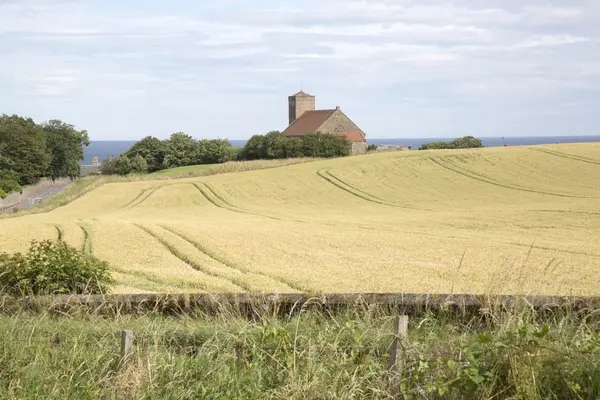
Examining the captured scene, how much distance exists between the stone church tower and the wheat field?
102 metres

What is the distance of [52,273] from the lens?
37.1ft

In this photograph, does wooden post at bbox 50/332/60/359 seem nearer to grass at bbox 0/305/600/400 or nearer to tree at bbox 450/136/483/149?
grass at bbox 0/305/600/400

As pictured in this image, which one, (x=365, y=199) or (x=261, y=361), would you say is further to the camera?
(x=365, y=199)

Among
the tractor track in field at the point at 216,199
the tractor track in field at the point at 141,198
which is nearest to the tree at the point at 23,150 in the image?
the tractor track in field at the point at 141,198

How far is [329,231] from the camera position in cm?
3041

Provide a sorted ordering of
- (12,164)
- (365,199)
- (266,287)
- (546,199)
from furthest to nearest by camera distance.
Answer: (12,164)
(365,199)
(546,199)
(266,287)

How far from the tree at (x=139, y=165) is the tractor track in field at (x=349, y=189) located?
7201 centimetres

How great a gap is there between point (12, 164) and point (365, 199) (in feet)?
207

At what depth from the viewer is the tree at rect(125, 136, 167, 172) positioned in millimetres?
137125

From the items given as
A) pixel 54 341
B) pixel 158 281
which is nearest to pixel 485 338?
pixel 54 341

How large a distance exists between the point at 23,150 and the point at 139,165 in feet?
108

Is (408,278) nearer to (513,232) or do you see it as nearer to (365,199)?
(513,232)

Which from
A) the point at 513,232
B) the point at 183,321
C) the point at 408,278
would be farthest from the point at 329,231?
the point at 183,321

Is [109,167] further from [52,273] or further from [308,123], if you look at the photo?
[52,273]
